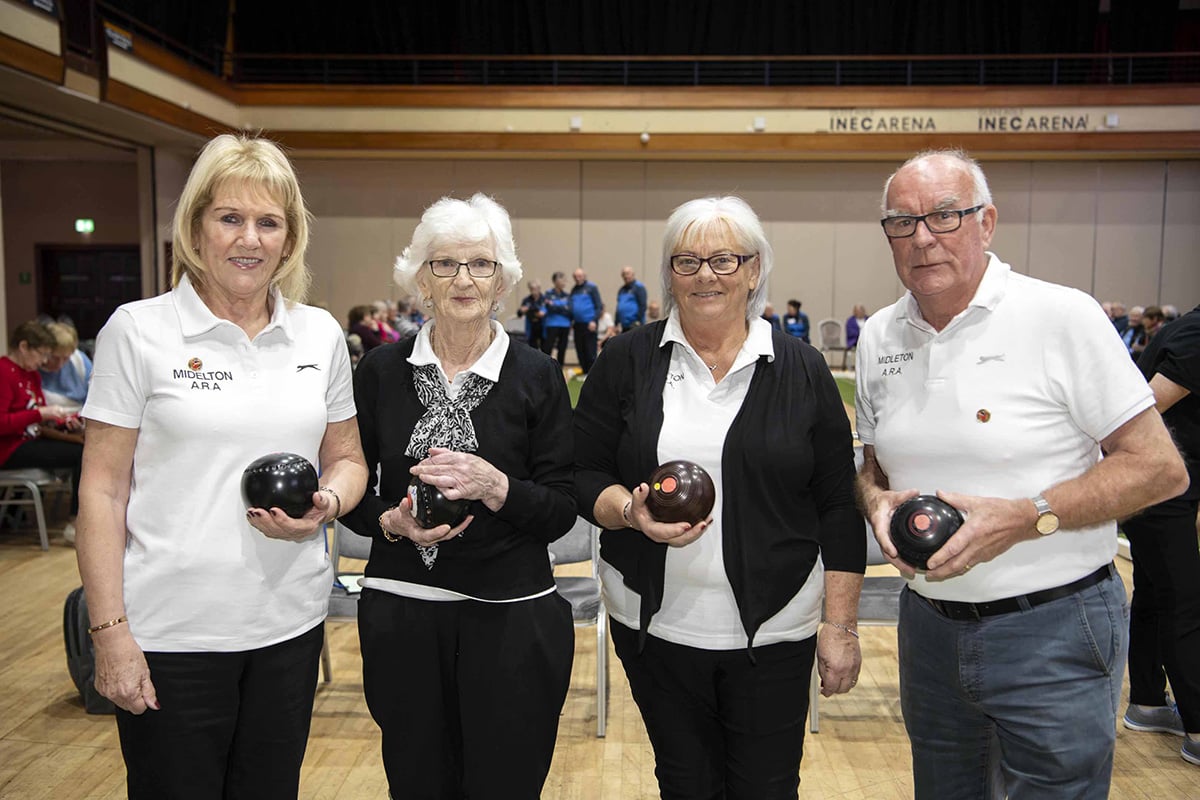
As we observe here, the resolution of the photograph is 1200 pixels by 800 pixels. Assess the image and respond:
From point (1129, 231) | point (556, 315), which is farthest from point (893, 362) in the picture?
point (1129, 231)

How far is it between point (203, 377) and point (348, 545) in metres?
2.13

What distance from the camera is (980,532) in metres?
1.67

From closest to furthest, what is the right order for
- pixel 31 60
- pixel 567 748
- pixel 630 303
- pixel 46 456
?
pixel 567 748, pixel 46 456, pixel 31 60, pixel 630 303

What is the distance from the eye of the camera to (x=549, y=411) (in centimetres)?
204

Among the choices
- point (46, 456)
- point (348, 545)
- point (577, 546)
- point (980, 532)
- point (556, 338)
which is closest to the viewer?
point (980, 532)

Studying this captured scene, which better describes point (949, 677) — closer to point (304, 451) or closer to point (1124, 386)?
point (1124, 386)

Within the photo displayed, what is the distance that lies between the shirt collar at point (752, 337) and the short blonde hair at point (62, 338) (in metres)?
6.02

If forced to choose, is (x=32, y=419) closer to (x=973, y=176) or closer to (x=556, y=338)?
(x=973, y=176)

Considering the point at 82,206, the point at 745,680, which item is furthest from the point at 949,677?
the point at 82,206

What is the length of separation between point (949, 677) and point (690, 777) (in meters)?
0.59

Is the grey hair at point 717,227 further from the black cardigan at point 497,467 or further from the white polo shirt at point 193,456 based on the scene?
the white polo shirt at point 193,456

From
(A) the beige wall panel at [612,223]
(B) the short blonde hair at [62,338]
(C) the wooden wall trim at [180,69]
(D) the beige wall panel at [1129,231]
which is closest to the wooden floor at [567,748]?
(B) the short blonde hair at [62,338]

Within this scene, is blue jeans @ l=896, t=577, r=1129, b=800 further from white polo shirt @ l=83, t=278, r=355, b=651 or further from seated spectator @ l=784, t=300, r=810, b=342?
seated spectator @ l=784, t=300, r=810, b=342

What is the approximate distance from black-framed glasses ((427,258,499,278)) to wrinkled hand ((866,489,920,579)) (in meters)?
0.98
